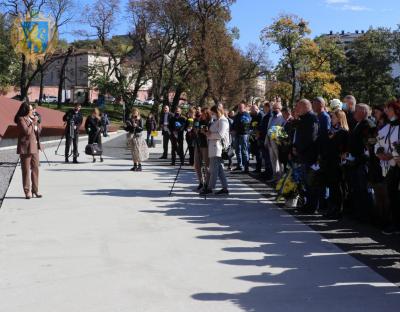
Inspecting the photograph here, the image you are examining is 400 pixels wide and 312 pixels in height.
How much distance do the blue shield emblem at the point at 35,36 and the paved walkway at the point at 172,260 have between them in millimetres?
23334

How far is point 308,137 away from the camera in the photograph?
8.53 m

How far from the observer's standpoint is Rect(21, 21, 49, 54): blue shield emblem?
31.4 m

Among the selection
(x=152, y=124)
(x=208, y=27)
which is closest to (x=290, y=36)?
(x=208, y=27)

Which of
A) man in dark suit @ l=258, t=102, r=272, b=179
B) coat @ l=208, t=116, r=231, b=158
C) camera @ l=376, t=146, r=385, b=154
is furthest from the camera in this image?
man in dark suit @ l=258, t=102, r=272, b=179

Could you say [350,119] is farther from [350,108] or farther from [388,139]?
[388,139]

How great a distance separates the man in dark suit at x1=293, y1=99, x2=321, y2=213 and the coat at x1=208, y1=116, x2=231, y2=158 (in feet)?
6.41

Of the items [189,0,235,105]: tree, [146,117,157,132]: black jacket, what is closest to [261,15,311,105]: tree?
[189,0,235,105]: tree

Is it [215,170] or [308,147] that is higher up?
[308,147]

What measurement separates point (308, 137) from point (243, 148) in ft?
20.0

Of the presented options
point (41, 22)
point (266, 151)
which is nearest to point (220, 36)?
point (41, 22)

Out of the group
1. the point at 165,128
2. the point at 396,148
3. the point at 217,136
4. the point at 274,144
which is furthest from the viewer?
the point at 165,128

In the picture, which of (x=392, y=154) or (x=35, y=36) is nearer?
(x=392, y=154)

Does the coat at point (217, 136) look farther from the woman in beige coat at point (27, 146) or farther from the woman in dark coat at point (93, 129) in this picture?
the woman in dark coat at point (93, 129)

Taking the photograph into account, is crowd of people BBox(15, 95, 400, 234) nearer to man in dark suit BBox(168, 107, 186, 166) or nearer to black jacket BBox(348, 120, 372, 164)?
black jacket BBox(348, 120, 372, 164)
